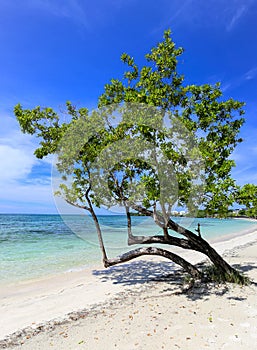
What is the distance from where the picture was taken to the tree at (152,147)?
6547 millimetres

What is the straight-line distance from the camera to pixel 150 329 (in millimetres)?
5516

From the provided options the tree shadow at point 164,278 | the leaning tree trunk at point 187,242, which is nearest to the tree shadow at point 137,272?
the tree shadow at point 164,278

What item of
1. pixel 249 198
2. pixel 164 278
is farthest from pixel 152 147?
pixel 164 278

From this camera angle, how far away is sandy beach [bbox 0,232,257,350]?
508 cm

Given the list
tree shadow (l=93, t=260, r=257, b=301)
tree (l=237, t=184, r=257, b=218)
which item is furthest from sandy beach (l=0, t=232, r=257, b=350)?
tree (l=237, t=184, r=257, b=218)

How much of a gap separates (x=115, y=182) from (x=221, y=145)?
3312 millimetres

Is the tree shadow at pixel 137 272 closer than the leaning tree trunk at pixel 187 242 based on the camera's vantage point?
No

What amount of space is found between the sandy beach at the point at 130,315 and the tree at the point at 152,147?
1.28m

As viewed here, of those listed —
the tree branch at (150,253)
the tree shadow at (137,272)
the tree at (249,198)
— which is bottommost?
the tree shadow at (137,272)

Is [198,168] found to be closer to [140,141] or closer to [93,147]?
[140,141]

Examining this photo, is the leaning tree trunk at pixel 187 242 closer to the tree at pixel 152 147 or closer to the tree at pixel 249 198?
the tree at pixel 152 147

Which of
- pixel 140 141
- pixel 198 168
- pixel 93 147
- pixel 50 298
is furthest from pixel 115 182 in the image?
pixel 50 298

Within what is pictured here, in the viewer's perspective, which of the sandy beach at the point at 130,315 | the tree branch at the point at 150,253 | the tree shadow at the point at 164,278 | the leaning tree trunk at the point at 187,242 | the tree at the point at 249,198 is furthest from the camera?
the tree branch at the point at 150,253

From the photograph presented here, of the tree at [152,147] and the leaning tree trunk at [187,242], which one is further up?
the tree at [152,147]
